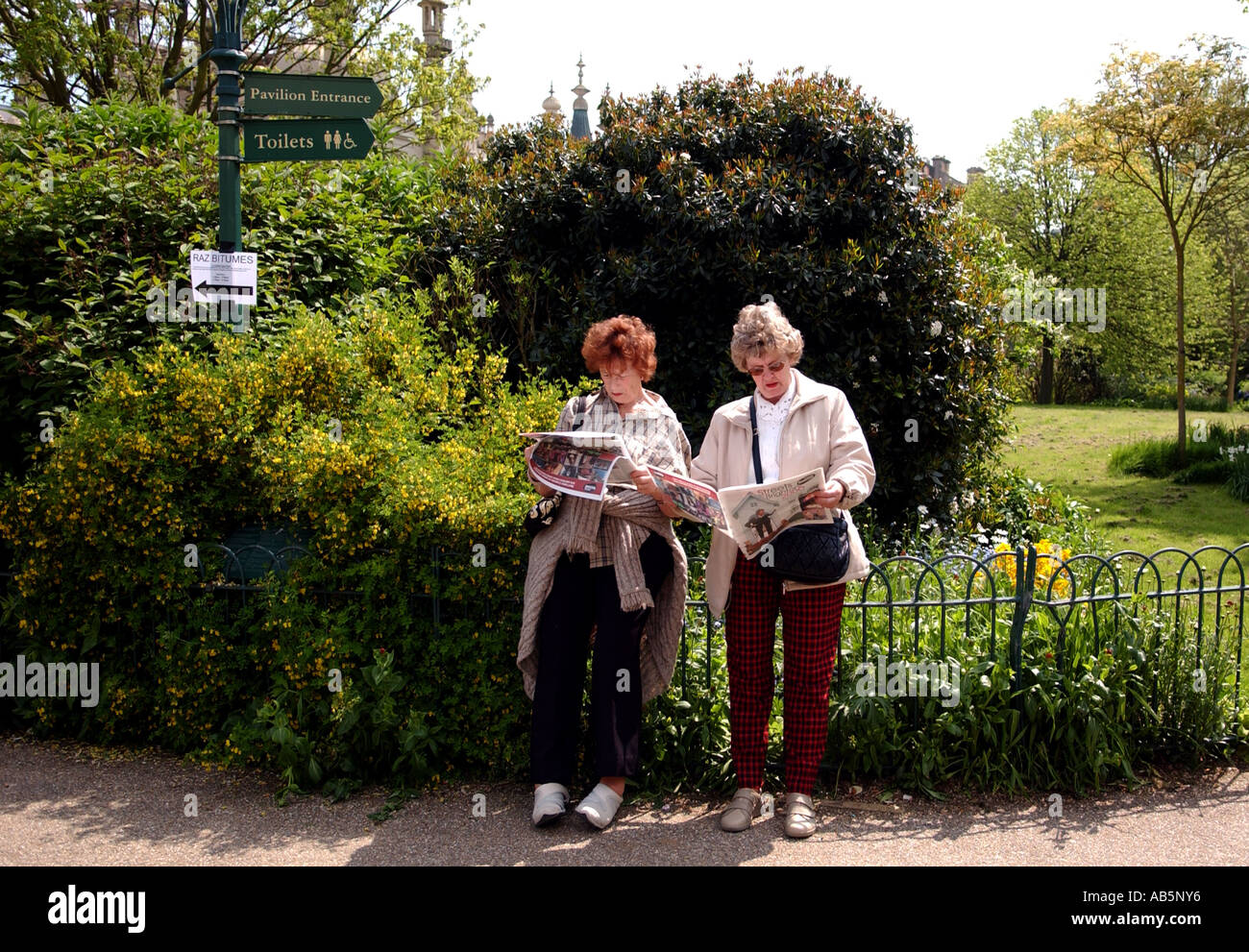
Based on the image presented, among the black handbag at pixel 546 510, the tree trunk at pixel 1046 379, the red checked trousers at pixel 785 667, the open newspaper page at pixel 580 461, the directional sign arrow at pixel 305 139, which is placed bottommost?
the red checked trousers at pixel 785 667

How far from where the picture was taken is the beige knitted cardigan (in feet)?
12.7

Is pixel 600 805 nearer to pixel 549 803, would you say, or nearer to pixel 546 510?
pixel 549 803

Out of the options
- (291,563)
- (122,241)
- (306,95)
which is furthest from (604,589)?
(122,241)

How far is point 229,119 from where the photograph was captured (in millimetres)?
5258

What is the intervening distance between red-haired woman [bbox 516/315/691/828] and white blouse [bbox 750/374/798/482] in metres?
0.32

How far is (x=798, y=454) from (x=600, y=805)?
1.51m

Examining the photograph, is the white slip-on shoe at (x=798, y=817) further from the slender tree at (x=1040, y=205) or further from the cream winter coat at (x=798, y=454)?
the slender tree at (x=1040, y=205)

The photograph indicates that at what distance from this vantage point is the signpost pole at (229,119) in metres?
5.25

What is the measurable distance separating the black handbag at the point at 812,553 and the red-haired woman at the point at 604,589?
1.47ft

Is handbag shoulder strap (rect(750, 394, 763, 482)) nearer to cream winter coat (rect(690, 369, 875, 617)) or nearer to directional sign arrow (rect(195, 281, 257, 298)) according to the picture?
cream winter coat (rect(690, 369, 875, 617))

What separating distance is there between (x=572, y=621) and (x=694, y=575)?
1.66 metres

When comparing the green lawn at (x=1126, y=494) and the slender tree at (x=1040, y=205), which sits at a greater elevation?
the slender tree at (x=1040, y=205)

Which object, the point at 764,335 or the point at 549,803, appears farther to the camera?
the point at 549,803

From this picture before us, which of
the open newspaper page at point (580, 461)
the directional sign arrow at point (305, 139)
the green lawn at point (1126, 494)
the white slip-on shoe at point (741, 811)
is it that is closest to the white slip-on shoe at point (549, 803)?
the white slip-on shoe at point (741, 811)
